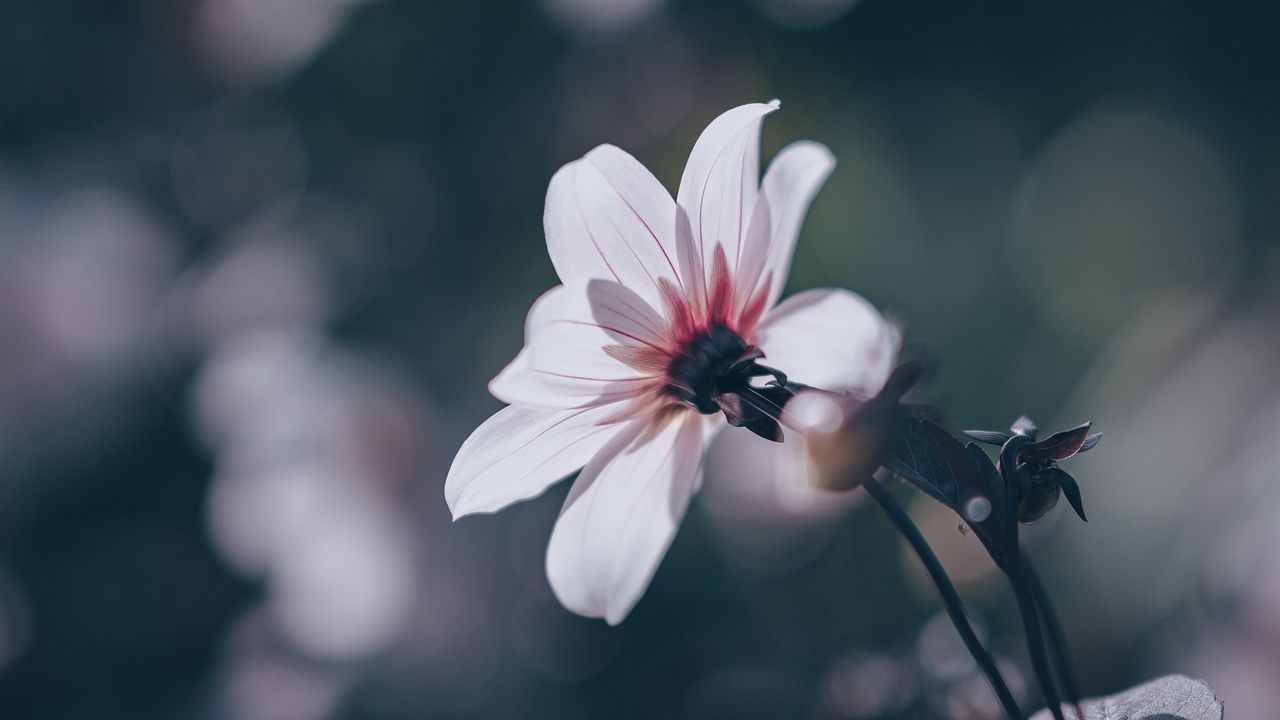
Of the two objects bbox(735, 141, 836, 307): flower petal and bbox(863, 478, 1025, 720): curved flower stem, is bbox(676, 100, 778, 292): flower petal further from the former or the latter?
bbox(863, 478, 1025, 720): curved flower stem

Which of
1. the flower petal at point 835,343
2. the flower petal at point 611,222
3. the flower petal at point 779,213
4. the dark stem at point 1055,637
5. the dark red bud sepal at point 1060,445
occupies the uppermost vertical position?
the flower petal at point 611,222

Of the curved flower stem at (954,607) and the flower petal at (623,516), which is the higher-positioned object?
the flower petal at (623,516)

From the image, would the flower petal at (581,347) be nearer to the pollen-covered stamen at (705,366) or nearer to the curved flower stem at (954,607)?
the pollen-covered stamen at (705,366)

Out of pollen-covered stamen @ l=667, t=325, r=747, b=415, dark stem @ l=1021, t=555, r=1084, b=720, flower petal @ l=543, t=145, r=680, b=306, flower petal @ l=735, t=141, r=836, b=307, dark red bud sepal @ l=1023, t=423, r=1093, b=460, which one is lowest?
dark stem @ l=1021, t=555, r=1084, b=720

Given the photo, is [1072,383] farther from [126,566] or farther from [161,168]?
A: [161,168]

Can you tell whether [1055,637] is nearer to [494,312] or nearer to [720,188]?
[720,188]

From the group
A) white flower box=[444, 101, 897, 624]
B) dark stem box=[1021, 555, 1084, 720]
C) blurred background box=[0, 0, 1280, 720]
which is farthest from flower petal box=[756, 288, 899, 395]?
blurred background box=[0, 0, 1280, 720]

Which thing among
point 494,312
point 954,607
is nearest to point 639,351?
point 954,607

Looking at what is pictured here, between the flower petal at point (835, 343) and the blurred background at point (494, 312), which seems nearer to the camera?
the flower petal at point (835, 343)

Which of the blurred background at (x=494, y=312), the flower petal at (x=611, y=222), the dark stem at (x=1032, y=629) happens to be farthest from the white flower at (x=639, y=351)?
the blurred background at (x=494, y=312)

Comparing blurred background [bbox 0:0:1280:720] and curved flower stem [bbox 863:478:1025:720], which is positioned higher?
blurred background [bbox 0:0:1280:720]
